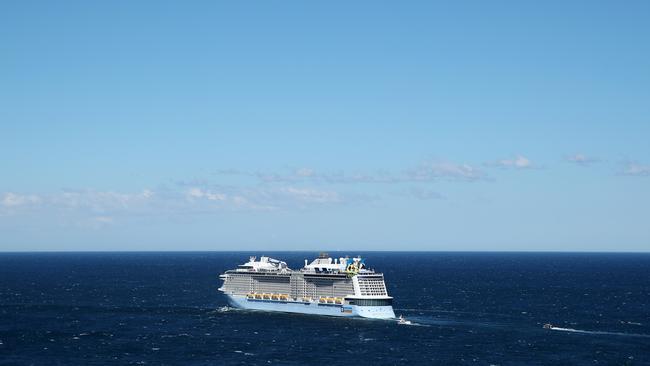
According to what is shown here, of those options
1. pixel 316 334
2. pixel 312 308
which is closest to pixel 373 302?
pixel 312 308

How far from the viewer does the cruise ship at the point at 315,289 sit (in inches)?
5399

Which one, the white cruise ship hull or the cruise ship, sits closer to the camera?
the white cruise ship hull

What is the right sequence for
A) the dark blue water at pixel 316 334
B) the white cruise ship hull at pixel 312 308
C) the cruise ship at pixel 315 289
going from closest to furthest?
1. the dark blue water at pixel 316 334
2. the white cruise ship hull at pixel 312 308
3. the cruise ship at pixel 315 289

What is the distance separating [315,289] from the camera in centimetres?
15038

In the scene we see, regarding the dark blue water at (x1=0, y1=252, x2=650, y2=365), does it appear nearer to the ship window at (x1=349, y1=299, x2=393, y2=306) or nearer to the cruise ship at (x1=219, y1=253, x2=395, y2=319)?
the cruise ship at (x1=219, y1=253, x2=395, y2=319)

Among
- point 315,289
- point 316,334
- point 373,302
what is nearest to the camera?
point 316,334

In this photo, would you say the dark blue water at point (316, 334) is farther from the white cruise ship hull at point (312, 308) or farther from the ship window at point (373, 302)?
the ship window at point (373, 302)

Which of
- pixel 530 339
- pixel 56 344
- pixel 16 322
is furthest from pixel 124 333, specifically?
pixel 530 339

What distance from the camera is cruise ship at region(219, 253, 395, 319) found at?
13712cm

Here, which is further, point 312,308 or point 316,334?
point 312,308

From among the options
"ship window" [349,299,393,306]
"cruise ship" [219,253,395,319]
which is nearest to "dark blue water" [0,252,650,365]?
"cruise ship" [219,253,395,319]

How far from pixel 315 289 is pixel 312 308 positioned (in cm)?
623

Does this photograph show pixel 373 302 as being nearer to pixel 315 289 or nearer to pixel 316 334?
pixel 316 334

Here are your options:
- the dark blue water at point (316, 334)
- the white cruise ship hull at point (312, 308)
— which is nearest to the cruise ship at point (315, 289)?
the white cruise ship hull at point (312, 308)
